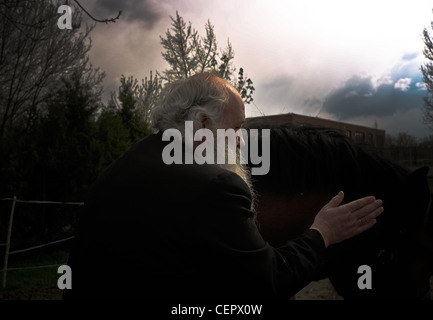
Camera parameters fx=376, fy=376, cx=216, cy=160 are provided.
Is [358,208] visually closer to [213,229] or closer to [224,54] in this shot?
[213,229]

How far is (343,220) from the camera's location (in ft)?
4.45

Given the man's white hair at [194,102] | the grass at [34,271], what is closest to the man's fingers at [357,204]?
the man's white hair at [194,102]

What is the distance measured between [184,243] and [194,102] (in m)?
0.56

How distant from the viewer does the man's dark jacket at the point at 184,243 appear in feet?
3.77

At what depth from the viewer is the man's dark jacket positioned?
3.77 ft

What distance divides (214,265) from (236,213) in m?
0.17

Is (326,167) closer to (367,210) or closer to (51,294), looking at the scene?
(367,210)

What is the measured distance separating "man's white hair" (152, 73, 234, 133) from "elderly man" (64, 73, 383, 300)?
13 cm

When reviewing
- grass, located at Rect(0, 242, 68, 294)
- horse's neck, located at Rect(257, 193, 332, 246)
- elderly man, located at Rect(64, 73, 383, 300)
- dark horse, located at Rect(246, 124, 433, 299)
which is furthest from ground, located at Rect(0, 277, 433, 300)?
elderly man, located at Rect(64, 73, 383, 300)

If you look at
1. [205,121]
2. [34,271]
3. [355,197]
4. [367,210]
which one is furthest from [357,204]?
[34,271]

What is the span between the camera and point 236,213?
46.3 inches

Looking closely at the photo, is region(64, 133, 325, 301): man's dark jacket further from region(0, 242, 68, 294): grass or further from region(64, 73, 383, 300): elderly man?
region(0, 242, 68, 294): grass

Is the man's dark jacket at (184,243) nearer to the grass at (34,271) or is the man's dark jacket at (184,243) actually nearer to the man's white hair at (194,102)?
the man's white hair at (194,102)

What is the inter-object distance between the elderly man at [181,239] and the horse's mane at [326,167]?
334 mm
